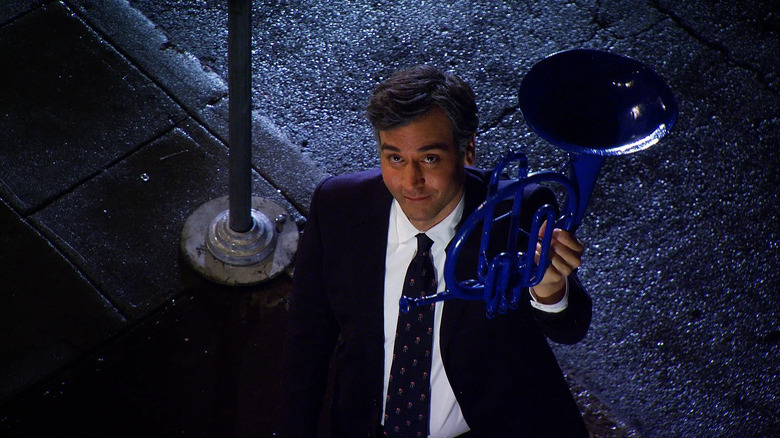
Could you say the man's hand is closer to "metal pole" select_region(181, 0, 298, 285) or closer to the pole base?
"metal pole" select_region(181, 0, 298, 285)

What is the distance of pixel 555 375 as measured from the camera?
3180 mm

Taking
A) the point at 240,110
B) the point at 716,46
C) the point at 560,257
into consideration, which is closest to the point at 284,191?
the point at 240,110

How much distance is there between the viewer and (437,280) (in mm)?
3051

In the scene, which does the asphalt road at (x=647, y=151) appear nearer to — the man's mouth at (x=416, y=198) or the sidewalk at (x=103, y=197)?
the sidewalk at (x=103, y=197)

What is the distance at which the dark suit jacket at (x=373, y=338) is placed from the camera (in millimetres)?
3059

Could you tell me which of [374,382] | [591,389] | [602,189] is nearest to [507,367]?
[374,382]

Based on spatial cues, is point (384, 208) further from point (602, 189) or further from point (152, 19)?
point (152, 19)

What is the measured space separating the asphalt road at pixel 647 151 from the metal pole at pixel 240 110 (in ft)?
2.92

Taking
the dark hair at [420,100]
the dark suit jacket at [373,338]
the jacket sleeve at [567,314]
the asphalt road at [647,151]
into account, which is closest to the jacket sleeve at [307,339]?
the dark suit jacket at [373,338]

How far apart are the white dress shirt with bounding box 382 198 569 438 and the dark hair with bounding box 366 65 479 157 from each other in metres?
0.32

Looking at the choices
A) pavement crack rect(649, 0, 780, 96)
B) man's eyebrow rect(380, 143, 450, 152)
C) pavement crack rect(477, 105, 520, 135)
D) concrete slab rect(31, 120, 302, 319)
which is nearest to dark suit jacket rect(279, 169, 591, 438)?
man's eyebrow rect(380, 143, 450, 152)

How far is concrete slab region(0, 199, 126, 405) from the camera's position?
4.29m

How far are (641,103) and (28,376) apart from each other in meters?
3.12

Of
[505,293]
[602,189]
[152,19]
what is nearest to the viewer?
[505,293]
